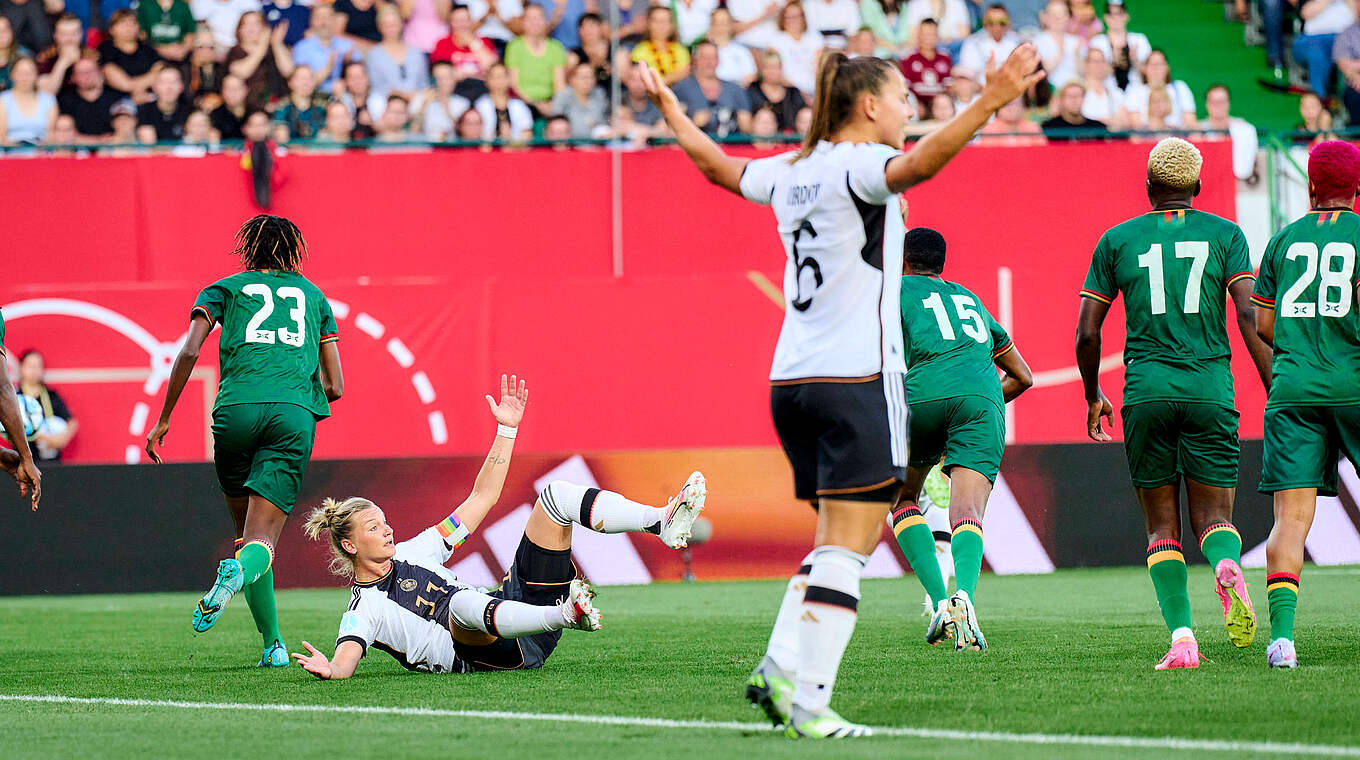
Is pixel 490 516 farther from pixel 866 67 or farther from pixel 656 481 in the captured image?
pixel 866 67

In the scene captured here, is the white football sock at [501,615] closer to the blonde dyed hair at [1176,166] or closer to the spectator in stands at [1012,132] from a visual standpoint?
the blonde dyed hair at [1176,166]

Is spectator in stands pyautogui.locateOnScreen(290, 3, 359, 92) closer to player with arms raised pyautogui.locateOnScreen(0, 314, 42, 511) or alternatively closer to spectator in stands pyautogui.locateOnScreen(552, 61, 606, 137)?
spectator in stands pyautogui.locateOnScreen(552, 61, 606, 137)

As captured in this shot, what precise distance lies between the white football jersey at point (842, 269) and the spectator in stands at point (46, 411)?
439 inches

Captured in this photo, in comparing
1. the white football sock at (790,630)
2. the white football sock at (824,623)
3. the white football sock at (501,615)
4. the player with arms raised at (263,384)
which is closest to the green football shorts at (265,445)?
the player with arms raised at (263,384)

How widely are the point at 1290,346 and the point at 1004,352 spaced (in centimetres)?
205

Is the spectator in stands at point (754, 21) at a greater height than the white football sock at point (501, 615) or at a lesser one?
greater

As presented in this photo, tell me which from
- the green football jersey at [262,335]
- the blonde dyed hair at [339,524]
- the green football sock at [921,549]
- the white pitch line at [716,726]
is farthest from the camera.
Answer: the green football sock at [921,549]

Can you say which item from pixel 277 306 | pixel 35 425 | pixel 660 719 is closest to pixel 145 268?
pixel 35 425

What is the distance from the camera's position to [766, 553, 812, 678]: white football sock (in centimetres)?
541

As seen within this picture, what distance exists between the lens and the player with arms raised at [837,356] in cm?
516

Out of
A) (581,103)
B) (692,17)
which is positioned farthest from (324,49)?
(692,17)

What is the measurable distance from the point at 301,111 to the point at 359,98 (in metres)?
0.59

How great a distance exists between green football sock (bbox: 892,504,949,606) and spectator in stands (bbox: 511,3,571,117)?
9.71 meters

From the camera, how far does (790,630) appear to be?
215 inches
